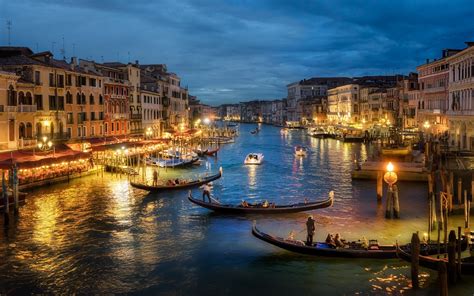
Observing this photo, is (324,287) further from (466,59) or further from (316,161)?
(316,161)

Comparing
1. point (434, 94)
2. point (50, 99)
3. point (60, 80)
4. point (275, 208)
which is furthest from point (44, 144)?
point (434, 94)

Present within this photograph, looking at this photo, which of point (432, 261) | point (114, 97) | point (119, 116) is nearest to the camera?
point (432, 261)

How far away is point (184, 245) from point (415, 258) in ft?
27.0

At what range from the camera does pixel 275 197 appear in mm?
29047

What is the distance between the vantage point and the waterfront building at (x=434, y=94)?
50.4 m

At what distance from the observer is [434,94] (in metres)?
55.0

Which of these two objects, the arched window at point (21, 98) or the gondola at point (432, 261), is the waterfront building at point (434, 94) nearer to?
the gondola at point (432, 261)

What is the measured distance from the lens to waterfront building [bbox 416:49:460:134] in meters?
50.4

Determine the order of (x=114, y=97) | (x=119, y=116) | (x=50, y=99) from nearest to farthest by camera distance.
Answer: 1. (x=50, y=99)
2. (x=114, y=97)
3. (x=119, y=116)

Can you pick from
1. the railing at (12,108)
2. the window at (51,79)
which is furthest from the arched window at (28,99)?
the window at (51,79)

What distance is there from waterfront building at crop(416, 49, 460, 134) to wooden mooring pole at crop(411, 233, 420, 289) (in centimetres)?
3683

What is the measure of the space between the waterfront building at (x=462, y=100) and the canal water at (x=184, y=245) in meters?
8.64

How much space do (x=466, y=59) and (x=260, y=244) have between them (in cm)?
2610

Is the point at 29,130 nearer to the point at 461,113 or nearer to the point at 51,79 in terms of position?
the point at 51,79
